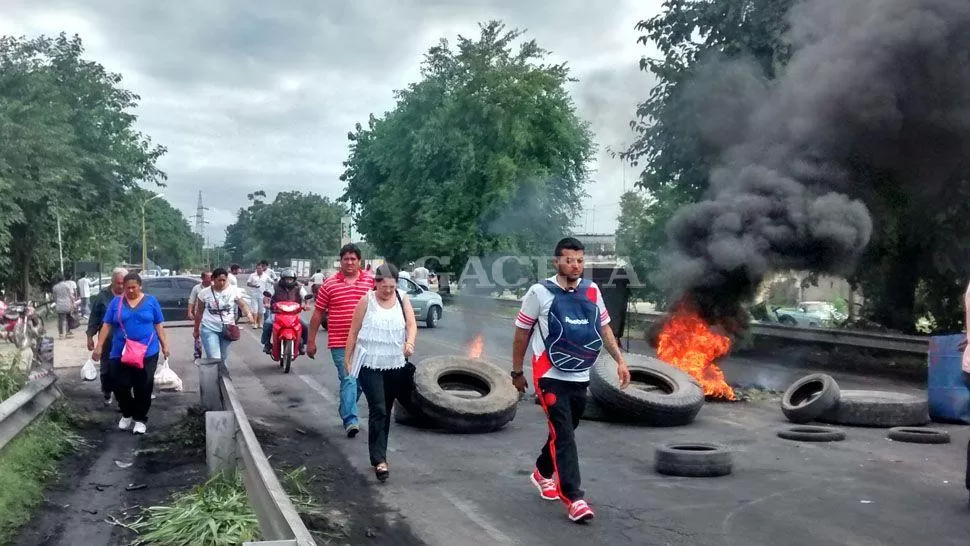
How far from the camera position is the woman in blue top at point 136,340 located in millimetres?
9141

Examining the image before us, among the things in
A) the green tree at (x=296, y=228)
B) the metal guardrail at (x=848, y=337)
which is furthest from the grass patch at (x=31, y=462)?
the green tree at (x=296, y=228)

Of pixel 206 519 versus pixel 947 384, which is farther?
pixel 947 384

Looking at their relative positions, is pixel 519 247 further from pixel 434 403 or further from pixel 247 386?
pixel 434 403

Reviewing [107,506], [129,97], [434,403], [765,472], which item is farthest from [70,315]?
[765,472]

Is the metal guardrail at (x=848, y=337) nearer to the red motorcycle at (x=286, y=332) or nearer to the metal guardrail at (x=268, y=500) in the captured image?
the red motorcycle at (x=286, y=332)

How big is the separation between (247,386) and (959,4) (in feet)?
42.3

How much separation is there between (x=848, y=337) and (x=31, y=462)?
558 inches

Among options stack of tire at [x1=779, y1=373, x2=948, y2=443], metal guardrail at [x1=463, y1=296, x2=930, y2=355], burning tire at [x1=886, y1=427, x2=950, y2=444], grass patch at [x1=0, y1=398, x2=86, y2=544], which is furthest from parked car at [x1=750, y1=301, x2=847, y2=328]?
grass patch at [x1=0, y1=398, x2=86, y2=544]

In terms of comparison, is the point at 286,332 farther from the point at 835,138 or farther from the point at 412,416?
the point at 835,138

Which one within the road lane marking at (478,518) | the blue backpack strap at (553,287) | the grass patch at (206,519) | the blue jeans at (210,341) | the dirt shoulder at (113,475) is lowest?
the dirt shoulder at (113,475)

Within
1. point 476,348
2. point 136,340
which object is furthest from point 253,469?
point 476,348

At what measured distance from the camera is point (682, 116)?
18219 millimetres

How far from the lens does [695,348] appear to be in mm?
12727

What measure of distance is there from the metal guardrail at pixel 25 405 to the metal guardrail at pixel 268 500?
7.18 feet
